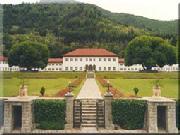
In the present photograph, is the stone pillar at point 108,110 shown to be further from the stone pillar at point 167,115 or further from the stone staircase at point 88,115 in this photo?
the stone pillar at point 167,115

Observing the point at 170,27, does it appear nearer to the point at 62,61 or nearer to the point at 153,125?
the point at 62,61

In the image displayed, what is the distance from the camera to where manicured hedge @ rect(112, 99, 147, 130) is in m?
13.6

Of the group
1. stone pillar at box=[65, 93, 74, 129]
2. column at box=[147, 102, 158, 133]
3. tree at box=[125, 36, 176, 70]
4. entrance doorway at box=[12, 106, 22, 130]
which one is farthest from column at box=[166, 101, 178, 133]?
tree at box=[125, 36, 176, 70]

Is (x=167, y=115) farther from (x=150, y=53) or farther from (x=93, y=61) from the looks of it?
(x=93, y=61)

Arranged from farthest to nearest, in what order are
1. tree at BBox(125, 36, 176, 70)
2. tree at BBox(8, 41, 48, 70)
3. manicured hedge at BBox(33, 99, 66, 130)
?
tree at BBox(125, 36, 176, 70) < tree at BBox(8, 41, 48, 70) < manicured hedge at BBox(33, 99, 66, 130)

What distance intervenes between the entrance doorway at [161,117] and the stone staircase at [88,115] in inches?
79.6

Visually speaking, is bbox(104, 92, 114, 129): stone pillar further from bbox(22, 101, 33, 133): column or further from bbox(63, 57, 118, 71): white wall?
bbox(63, 57, 118, 71): white wall

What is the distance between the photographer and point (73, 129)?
13.5 meters

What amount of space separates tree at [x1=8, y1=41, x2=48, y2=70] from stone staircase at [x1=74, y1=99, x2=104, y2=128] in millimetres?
18467

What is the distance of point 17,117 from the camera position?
13.5 meters

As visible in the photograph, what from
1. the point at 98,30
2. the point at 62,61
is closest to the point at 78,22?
the point at 98,30

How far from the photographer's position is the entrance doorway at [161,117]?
43.8 ft

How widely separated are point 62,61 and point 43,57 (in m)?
10.2

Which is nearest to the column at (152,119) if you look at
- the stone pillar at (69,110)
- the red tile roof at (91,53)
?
the stone pillar at (69,110)
